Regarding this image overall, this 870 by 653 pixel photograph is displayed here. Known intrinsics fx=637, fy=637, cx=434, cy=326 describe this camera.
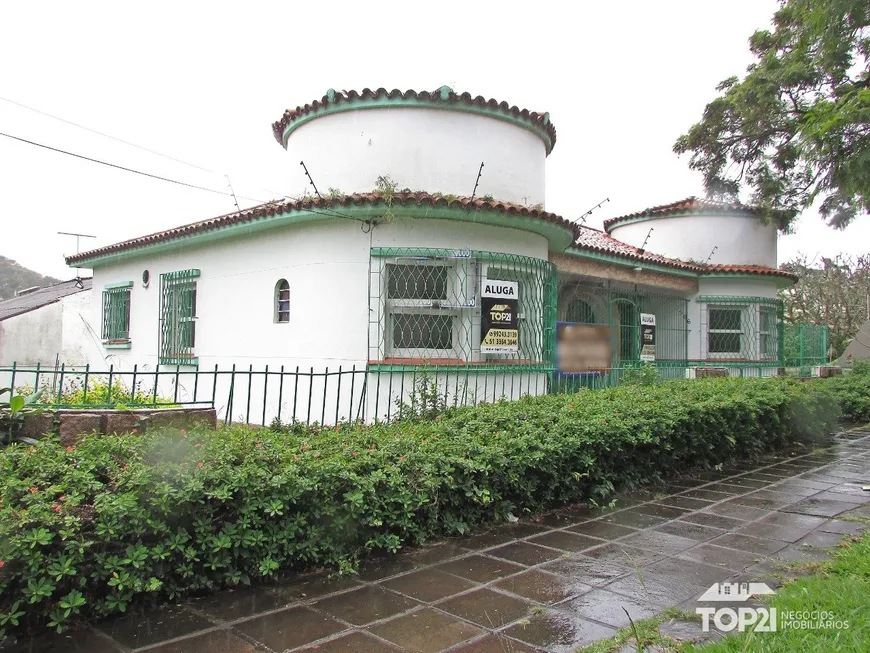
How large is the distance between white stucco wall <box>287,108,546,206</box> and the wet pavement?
5097 mm

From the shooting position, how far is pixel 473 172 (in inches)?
362

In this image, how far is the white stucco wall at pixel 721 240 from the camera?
15156 millimetres

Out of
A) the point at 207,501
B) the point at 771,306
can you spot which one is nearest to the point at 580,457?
the point at 207,501

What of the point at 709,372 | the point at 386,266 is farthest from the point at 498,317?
the point at 709,372

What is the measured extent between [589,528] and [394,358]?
3.68m

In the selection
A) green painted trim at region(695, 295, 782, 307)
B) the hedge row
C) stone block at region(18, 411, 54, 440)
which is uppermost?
green painted trim at region(695, 295, 782, 307)

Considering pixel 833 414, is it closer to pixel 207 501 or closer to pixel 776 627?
pixel 776 627

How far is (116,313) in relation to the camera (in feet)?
42.0

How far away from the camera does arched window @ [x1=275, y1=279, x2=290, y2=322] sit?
9.10m

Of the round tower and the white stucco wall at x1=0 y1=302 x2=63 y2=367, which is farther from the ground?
the round tower

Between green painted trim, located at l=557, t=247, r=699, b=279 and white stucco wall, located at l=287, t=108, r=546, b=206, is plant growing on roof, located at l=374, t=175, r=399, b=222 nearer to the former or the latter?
white stucco wall, located at l=287, t=108, r=546, b=206

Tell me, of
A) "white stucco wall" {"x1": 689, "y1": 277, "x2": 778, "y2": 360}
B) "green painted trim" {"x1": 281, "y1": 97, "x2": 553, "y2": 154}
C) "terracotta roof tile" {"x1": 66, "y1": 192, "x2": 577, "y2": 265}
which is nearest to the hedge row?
"terracotta roof tile" {"x1": 66, "y1": 192, "x2": 577, "y2": 265}

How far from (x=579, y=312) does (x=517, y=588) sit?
9.99m

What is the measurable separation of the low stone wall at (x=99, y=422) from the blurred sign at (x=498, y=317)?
13.4 feet
